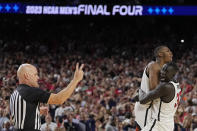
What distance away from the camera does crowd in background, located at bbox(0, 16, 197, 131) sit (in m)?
10.0

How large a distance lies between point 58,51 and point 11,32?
323cm

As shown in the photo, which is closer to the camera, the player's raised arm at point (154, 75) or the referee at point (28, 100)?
the referee at point (28, 100)

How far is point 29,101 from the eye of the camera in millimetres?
4098

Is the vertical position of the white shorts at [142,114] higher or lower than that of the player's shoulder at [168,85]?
lower

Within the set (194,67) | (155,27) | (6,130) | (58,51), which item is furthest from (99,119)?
(155,27)

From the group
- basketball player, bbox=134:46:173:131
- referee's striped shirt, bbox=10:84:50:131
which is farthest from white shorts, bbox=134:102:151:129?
referee's striped shirt, bbox=10:84:50:131

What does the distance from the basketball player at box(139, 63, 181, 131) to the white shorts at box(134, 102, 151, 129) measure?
59 millimetres

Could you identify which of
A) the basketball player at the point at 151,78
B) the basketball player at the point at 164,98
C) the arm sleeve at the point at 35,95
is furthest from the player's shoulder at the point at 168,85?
the arm sleeve at the point at 35,95

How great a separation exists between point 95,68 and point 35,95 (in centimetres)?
1242

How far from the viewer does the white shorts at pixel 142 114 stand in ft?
16.5

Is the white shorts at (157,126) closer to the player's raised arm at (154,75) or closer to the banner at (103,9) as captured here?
the player's raised arm at (154,75)

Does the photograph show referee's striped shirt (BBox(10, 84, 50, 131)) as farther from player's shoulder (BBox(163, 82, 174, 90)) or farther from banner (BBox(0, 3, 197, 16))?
banner (BBox(0, 3, 197, 16))

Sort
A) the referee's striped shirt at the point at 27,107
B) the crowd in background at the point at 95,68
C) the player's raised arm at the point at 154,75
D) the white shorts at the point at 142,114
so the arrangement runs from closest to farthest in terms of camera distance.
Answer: the referee's striped shirt at the point at 27,107 → the player's raised arm at the point at 154,75 → the white shorts at the point at 142,114 → the crowd in background at the point at 95,68

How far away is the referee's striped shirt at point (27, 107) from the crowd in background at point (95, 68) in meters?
5.29
